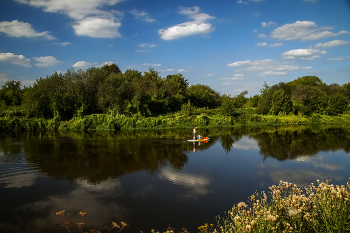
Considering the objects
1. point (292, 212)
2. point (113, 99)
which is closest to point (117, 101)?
point (113, 99)

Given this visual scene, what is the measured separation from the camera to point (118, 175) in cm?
1262

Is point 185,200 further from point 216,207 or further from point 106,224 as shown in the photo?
point 106,224

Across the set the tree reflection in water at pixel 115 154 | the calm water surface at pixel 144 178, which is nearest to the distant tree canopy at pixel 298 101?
the tree reflection in water at pixel 115 154

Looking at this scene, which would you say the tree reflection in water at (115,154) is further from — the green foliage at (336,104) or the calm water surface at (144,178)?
the green foliage at (336,104)

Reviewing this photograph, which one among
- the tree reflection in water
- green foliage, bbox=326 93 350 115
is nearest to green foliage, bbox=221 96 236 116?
the tree reflection in water

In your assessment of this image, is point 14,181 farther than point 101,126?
No

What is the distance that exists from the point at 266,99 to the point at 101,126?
2987cm

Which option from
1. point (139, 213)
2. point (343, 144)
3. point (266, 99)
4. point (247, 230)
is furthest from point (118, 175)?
point (266, 99)

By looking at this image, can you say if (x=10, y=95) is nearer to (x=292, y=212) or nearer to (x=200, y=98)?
(x=200, y=98)

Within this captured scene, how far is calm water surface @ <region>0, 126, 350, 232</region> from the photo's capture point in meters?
8.21

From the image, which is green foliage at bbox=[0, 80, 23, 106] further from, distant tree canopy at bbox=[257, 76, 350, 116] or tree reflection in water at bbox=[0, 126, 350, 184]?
distant tree canopy at bbox=[257, 76, 350, 116]

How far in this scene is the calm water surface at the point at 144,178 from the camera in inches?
323

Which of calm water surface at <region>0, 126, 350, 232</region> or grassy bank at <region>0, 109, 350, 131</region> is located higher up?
grassy bank at <region>0, 109, 350, 131</region>

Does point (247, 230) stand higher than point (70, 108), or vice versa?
point (70, 108)
